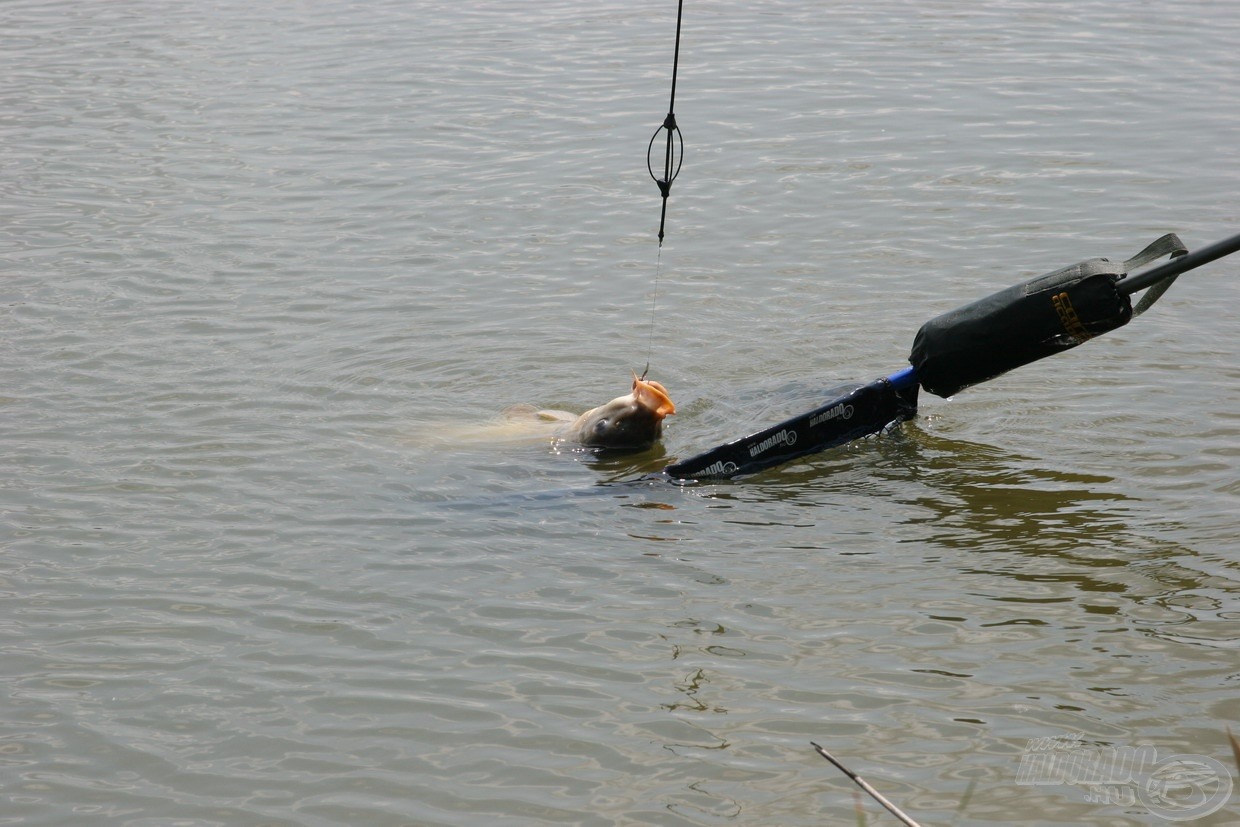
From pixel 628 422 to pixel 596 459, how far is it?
0.31 meters

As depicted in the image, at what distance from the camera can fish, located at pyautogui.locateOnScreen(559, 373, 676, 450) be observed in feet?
24.5

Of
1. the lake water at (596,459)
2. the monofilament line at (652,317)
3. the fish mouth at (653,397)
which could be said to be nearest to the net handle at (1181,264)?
the lake water at (596,459)

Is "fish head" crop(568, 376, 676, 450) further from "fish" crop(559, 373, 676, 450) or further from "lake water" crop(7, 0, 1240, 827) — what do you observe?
"lake water" crop(7, 0, 1240, 827)

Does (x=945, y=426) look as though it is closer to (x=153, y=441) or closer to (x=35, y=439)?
(x=153, y=441)

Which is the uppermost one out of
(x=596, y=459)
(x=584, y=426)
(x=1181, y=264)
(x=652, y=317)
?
(x=1181, y=264)

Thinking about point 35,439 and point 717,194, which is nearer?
point 35,439

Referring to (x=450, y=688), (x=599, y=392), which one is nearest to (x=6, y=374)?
(x=599, y=392)

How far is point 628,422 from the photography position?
25.1ft

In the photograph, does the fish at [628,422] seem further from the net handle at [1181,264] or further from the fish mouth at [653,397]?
the net handle at [1181,264]

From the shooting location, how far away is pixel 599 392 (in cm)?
888

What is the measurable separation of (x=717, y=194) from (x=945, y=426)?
183 inches

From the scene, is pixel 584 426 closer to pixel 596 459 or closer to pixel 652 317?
pixel 596 459

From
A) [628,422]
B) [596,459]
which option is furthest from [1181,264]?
[596,459]

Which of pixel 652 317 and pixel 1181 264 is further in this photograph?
pixel 652 317
